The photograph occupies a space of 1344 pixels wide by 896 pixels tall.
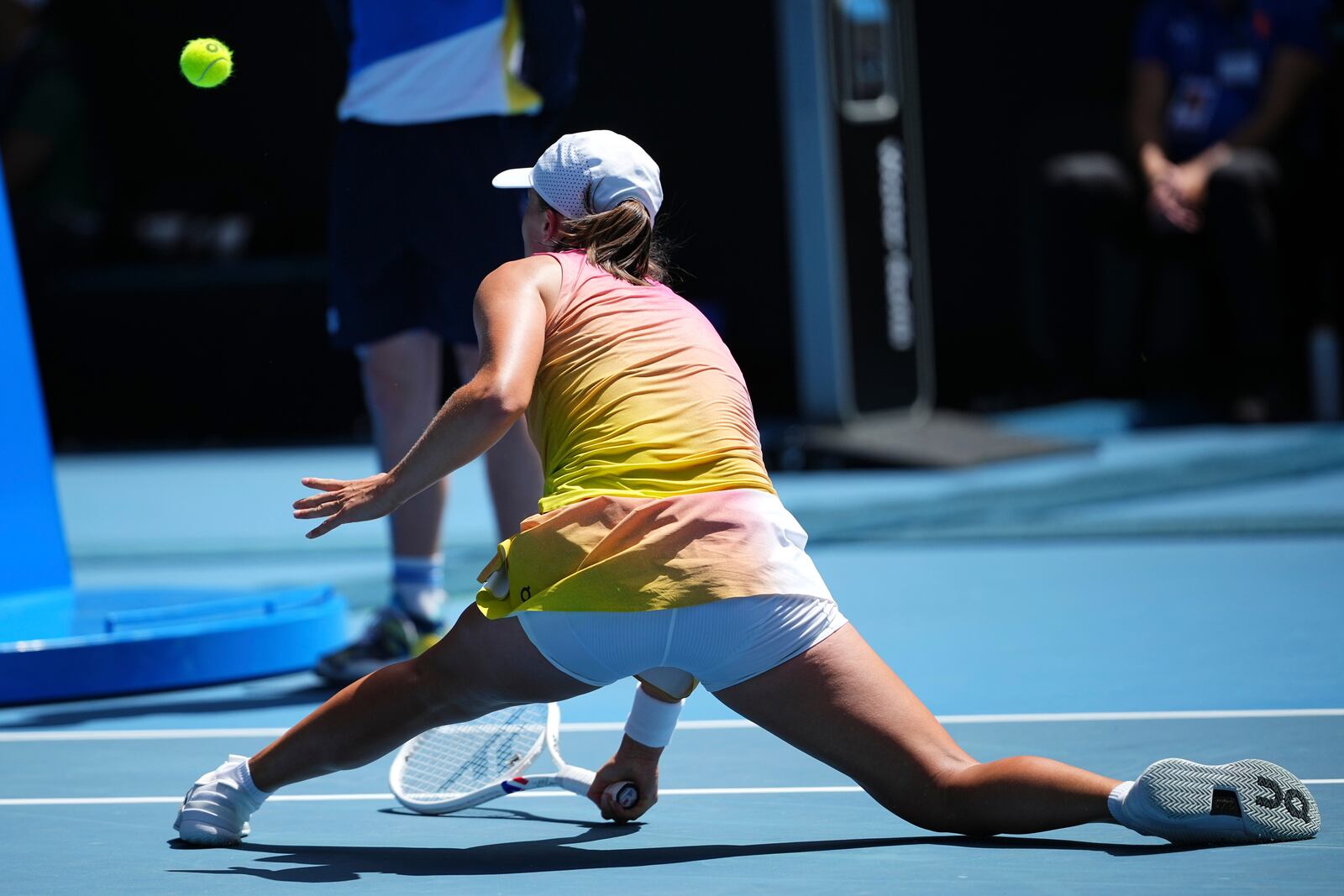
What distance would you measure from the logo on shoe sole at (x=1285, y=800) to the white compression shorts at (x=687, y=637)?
618mm

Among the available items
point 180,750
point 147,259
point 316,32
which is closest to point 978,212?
point 316,32

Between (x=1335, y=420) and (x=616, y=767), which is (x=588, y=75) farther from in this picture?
(x=616, y=767)

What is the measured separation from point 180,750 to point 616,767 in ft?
3.46

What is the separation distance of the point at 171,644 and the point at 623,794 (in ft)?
5.26

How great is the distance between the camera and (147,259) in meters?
10.3

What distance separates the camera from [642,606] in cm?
279

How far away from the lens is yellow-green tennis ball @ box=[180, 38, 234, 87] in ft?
12.1

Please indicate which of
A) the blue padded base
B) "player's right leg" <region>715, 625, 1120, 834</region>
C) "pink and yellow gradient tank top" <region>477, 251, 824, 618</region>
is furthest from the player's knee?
the blue padded base

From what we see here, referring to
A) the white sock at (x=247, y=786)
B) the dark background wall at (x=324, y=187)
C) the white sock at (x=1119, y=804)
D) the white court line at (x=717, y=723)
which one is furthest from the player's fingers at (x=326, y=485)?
the dark background wall at (x=324, y=187)

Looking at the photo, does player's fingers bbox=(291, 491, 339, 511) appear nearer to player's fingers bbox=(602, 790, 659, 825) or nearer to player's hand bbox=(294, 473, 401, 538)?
player's hand bbox=(294, 473, 401, 538)

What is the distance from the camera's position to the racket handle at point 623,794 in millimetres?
3125

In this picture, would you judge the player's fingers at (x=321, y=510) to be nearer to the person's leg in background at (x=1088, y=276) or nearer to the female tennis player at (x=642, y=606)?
the female tennis player at (x=642, y=606)

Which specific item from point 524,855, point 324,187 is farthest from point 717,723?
point 324,187

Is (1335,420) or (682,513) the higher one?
(682,513)
